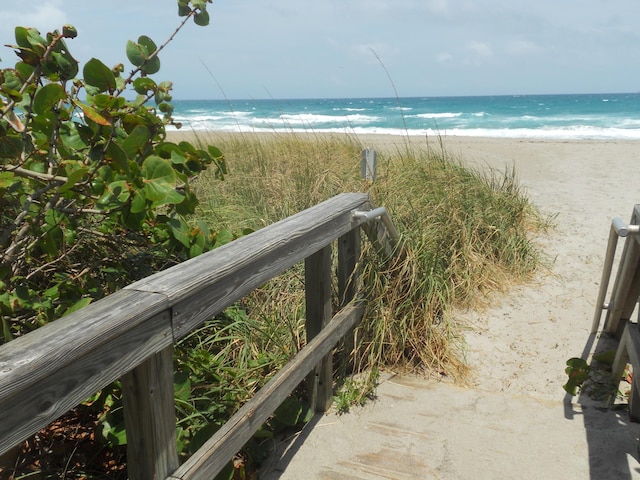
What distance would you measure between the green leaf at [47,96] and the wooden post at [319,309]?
4.42 ft

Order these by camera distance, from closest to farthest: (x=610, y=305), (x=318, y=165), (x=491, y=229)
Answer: (x=610, y=305) → (x=491, y=229) → (x=318, y=165)

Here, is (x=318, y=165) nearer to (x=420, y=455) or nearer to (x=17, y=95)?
(x=420, y=455)

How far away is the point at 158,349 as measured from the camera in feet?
5.16

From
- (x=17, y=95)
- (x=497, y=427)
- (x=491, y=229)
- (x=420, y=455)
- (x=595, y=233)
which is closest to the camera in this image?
(x=17, y=95)

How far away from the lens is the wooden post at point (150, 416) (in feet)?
5.24

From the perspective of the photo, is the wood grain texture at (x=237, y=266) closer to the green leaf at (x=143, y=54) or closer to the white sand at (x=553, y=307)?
the green leaf at (x=143, y=54)

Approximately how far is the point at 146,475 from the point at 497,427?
75.0 inches

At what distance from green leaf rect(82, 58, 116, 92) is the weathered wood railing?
663mm

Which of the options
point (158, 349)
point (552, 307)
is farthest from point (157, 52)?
point (552, 307)

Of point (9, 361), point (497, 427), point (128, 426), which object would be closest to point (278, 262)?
point (128, 426)

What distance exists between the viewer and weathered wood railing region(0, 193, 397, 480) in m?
1.17

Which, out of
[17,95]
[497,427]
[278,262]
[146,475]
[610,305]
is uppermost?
[17,95]

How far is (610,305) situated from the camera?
3.83 m

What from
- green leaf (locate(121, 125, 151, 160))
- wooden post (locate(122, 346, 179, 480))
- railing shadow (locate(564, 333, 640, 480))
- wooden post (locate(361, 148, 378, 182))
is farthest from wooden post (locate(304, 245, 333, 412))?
wooden post (locate(361, 148, 378, 182))
